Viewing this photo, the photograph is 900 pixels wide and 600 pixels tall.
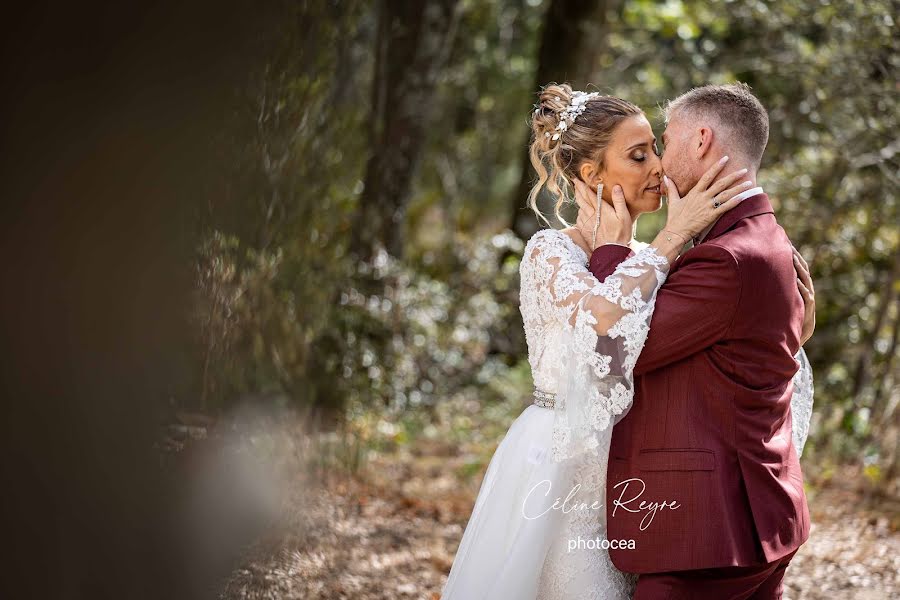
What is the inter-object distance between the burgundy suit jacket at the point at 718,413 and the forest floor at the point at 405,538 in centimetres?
144

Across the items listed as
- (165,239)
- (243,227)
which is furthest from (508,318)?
(165,239)

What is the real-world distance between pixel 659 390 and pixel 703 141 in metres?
0.81

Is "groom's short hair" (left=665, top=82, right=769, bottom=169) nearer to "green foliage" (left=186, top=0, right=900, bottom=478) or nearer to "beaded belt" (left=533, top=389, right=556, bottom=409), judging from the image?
"beaded belt" (left=533, top=389, right=556, bottom=409)

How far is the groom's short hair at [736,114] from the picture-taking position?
9.33 feet

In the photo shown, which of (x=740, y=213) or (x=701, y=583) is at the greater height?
(x=740, y=213)

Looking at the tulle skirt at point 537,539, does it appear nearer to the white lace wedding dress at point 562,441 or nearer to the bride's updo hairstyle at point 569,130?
the white lace wedding dress at point 562,441

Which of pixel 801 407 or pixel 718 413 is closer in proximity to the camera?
pixel 718 413

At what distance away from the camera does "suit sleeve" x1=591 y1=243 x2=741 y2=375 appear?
2535mm

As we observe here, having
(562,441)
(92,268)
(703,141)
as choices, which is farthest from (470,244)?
(92,268)

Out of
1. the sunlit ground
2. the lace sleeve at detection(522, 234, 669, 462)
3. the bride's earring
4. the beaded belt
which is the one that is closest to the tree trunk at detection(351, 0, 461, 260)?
the sunlit ground

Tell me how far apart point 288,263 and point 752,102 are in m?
2.03

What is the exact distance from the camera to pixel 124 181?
1.99 m

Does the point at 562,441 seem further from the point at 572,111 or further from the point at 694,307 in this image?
the point at 572,111

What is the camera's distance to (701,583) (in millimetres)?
2625
